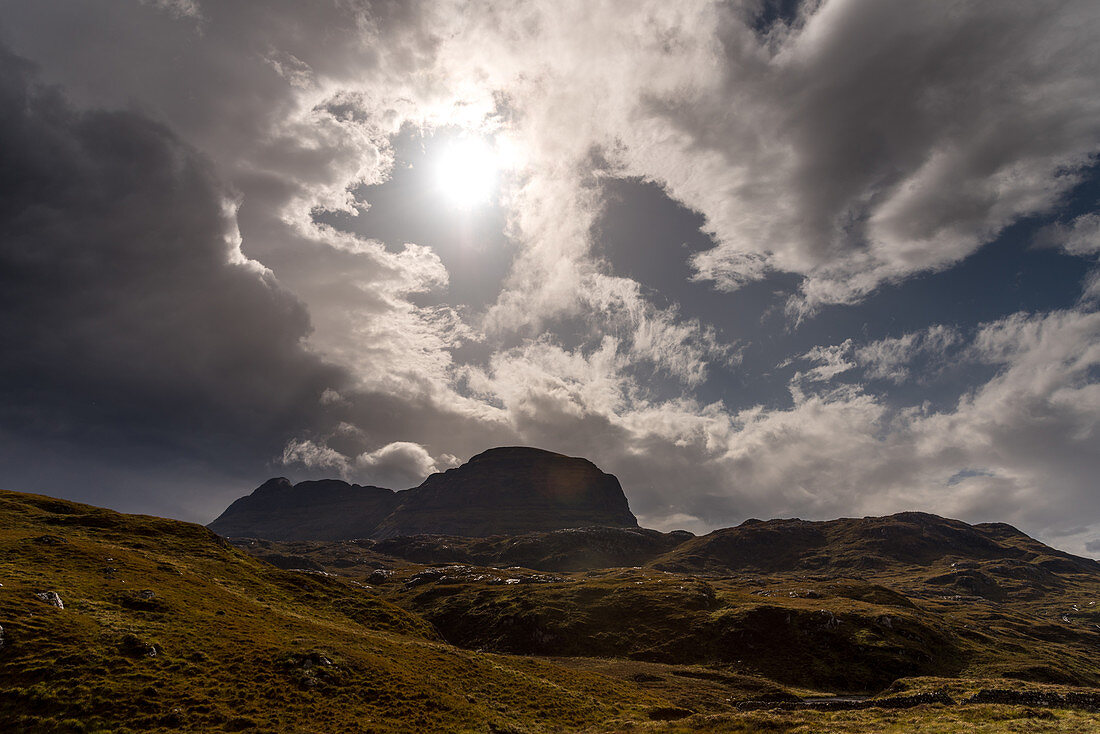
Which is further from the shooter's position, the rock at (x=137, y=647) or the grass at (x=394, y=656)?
the rock at (x=137, y=647)

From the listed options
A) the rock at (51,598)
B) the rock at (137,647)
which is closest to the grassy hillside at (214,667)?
the rock at (137,647)

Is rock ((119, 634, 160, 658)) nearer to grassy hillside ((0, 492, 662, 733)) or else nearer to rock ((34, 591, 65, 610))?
grassy hillside ((0, 492, 662, 733))

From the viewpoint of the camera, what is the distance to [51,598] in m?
45.2

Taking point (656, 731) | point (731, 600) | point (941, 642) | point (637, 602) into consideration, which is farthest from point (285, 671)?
point (941, 642)

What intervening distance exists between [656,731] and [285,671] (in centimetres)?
3577

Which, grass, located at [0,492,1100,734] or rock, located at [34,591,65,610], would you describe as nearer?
grass, located at [0,492,1100,734]

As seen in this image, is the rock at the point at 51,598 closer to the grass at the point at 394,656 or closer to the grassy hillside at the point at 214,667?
the grassy hillside at the point at 214,667

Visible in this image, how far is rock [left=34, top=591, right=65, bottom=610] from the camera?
4450 cm

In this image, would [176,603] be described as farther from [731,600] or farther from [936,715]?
[731,600]

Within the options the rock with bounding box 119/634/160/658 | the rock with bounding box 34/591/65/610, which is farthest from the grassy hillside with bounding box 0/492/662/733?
the rock with bounding box 34/591/65/610

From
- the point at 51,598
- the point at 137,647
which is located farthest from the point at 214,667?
the point at 51,598

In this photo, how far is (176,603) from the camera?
181 ft

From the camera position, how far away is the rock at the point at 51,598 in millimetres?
44500

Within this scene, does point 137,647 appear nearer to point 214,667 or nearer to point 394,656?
point 214,667
